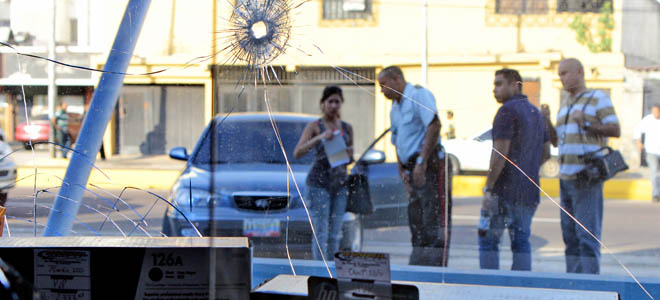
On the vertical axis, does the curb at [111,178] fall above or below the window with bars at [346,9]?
below

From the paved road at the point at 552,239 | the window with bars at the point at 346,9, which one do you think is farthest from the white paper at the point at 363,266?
the window with bars at the point at 346,9

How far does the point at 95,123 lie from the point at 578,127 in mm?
1851

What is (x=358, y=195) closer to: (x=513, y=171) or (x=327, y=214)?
(x=327, y=214)

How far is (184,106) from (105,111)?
0.60m

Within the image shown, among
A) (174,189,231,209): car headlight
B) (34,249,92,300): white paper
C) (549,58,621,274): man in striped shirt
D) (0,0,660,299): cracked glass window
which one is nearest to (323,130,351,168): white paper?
(0,0,660,299): cracked glass window

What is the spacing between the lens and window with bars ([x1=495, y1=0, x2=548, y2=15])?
2959 millimetres

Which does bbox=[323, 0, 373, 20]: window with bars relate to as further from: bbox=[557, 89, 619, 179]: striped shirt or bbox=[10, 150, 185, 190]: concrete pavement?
bbox=[557, 89, 619, 179]: striped shirt

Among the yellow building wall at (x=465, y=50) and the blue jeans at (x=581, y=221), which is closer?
the blue jeans at (x=581, y=221)

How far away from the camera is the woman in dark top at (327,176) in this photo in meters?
2.75

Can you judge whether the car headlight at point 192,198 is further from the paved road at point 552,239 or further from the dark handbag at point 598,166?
the dark handbag at point 598,166

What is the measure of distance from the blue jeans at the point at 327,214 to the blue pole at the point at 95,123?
1086mm

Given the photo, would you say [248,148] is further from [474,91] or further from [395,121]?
[474,91]

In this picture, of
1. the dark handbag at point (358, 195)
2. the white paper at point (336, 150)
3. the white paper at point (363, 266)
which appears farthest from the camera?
the dark handbag at point (358, 195)

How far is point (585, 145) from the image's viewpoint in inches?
104
